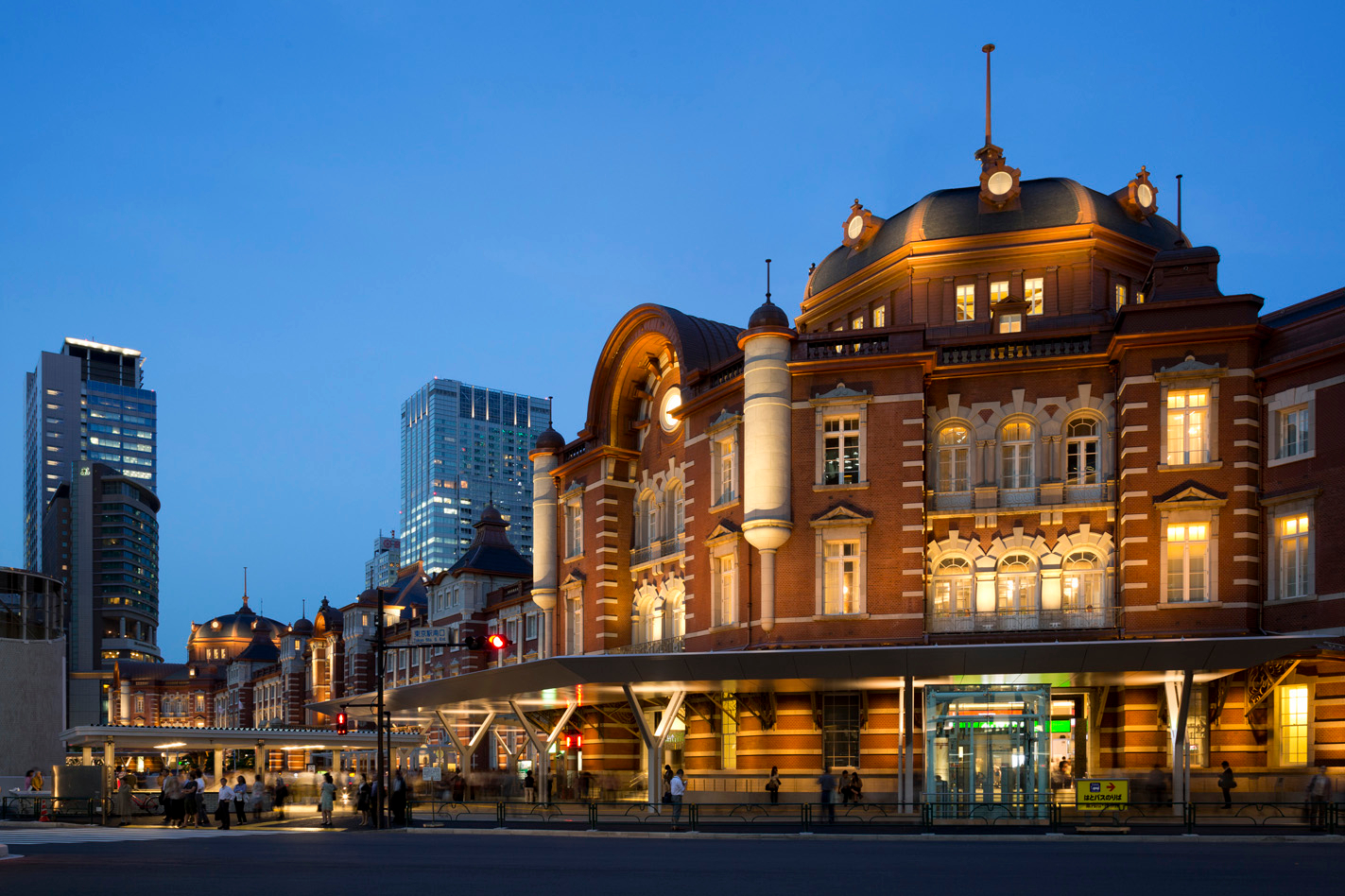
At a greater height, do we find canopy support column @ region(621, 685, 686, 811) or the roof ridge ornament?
the roof ridge ornament

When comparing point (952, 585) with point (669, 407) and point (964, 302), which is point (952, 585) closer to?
point (964, 302)

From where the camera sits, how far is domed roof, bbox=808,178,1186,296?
4562 cm

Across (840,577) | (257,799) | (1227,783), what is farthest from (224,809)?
(1227,783)

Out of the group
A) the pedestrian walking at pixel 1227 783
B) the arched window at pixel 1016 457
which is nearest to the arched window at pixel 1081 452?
the arched window at pixel 1016 457

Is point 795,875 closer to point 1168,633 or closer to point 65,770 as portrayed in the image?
point 1168,633

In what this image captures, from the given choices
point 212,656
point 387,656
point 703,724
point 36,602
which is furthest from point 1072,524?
point 212,656

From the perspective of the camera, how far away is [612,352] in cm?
5178

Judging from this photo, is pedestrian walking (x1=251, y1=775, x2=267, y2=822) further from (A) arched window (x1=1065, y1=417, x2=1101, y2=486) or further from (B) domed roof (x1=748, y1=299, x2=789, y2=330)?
(A) arched window (x1=1065, y1=417, x2=1101, y2=486)

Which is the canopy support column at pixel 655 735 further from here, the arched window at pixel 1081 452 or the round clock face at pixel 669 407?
the arched window at pixel 1081 452

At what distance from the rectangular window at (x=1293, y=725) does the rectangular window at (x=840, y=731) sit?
37.8 feet

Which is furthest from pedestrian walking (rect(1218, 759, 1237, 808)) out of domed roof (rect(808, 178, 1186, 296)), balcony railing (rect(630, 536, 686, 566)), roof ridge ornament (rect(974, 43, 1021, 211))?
roof ridge ornament (rect(974, 43, 1021, 211))

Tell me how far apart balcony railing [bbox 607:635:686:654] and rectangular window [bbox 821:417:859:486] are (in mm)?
Answer: 8565

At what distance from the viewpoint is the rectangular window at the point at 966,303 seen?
45.8 meters

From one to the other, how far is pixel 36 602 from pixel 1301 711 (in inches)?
2109
